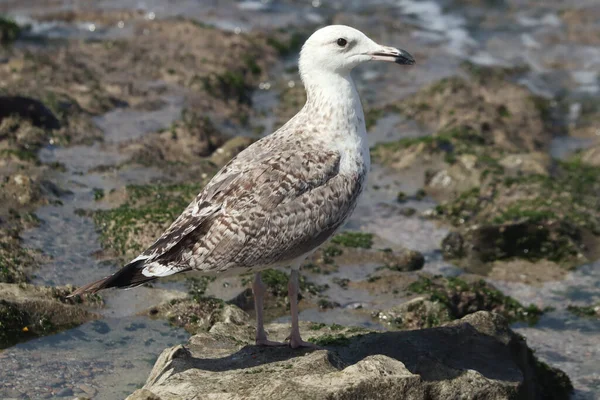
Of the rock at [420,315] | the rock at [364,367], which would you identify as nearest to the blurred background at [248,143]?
the rock at [420,315]

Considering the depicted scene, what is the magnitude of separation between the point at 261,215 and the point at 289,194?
0.26 metres

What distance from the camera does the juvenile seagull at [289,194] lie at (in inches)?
257

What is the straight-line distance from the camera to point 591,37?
18.9 metres

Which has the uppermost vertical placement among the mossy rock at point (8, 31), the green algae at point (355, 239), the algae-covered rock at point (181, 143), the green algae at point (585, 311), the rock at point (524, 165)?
the mossy rock at point (8, 31)

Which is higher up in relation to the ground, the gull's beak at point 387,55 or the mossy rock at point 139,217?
the gull's beak at point 387,55

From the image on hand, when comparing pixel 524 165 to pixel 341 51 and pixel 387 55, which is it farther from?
pixel 341 51

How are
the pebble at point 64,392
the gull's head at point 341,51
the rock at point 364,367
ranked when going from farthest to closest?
the gull's head at point 341,51 < the pebble at point 64,392 < the rock at point 364,367

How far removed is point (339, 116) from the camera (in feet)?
23.5

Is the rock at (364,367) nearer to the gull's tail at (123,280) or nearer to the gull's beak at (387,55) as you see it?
the gull's tail at (123,280)

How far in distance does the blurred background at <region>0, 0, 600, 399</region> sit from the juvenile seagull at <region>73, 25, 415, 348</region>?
121 cm

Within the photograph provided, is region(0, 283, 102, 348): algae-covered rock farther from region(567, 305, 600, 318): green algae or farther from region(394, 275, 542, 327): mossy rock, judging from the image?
region(567, 305, 600, 318): green algae

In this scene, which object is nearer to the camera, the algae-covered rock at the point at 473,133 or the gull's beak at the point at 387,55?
the gull's beak at the point at 387,55

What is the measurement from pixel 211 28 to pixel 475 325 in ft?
34.8

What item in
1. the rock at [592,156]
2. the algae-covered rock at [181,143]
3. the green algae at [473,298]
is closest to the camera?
the green algae at [473,298]
